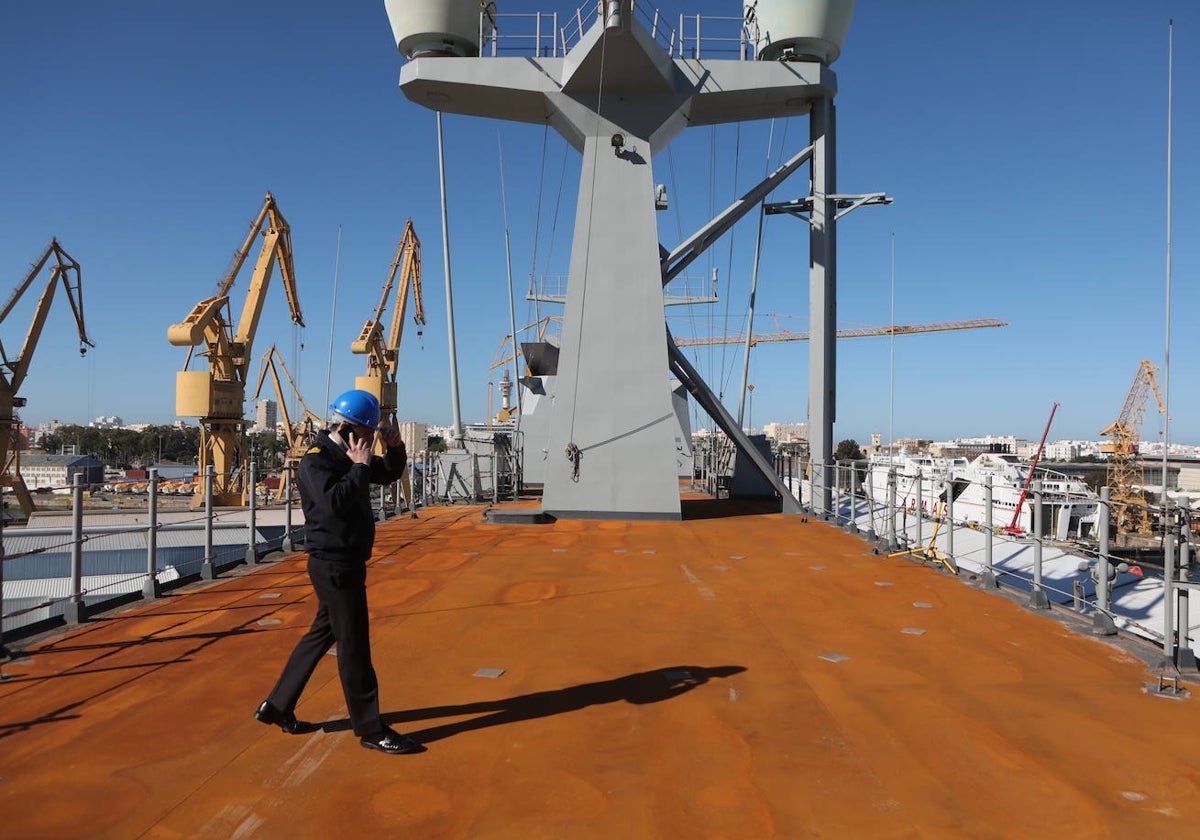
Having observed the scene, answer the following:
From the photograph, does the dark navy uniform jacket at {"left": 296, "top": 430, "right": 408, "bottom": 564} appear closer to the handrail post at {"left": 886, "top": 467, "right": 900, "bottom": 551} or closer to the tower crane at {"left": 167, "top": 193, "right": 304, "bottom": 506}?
the handrail post at {"left": 886, "top": 467, "right": 900, "bottom": 551}

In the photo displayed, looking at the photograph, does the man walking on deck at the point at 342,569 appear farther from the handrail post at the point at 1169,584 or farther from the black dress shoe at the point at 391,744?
the handrail post at the point at 1169,584

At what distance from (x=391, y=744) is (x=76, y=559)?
135 inches

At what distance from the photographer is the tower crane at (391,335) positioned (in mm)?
42781

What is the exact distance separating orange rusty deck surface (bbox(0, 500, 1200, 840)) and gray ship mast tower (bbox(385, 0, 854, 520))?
5.54m

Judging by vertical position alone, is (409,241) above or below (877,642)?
above

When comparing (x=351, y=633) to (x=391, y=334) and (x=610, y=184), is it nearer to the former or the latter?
(x=610, y=184)

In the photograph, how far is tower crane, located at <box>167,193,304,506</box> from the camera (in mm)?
Answer: 30812

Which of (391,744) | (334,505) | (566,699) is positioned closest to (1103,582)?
(566,699)

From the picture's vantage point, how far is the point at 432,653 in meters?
4.60

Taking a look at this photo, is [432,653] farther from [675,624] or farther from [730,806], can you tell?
[730,806]

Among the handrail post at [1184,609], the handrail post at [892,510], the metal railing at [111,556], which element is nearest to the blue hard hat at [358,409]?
the metal railing at [111,556]

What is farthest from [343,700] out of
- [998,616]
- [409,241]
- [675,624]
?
[409,241]

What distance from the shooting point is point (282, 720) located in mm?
3246

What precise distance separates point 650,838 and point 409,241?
157 ft
